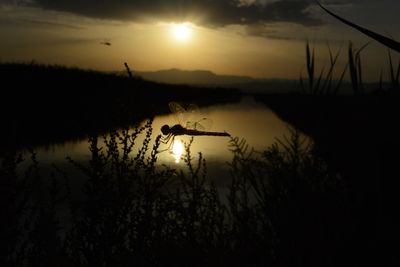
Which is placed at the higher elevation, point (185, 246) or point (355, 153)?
point (355, 153)

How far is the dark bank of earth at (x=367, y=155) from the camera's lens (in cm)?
308

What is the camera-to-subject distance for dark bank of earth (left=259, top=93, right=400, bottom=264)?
3.08m

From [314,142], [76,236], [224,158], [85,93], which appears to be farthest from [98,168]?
[85,93]

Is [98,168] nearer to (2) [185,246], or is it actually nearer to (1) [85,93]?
(2) [185,246]

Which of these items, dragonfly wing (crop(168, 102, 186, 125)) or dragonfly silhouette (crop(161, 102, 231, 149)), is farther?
dragonfly wing (crop(168, 102, 186, 125))

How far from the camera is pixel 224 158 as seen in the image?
15094 millimetres

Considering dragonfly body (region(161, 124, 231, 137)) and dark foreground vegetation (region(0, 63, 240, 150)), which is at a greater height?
dragonfly body (region(161, 124, 231, 137))

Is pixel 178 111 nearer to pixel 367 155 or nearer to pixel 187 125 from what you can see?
pixel 187 125

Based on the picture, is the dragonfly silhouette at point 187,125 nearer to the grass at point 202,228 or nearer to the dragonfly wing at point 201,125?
the dragonfly wing at point 201,125

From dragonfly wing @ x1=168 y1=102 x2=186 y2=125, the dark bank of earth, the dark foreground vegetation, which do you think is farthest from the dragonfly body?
the dark foreground vegetation

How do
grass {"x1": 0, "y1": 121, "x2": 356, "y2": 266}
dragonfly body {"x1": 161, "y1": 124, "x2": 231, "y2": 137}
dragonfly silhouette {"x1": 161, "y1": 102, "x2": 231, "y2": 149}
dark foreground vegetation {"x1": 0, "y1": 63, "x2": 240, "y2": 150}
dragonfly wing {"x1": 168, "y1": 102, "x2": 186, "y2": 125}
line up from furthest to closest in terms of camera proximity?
1. dark foreground vegetation {"x1": 0, "y1": 63, "x2": 240, "y2": 150}
2. dragonfly wing {"x1": 168, "y1": 102, "x2": 186, "y2": 125}
3. dragonfly silhouette {"x1": 161, "y1": 102, "x2": 231, "y2": 149}
4. dragonfly body {"x1": 161, "y1": 124, "x2": 231, "y2": 137}
5. grass {"x1": 0, "y1": 121, "x2": 356, "y2": 266}

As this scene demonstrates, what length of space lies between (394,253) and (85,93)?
31.0 metres

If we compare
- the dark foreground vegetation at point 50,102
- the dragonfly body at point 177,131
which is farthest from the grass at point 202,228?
the dark foreground vegetation at point 50,102

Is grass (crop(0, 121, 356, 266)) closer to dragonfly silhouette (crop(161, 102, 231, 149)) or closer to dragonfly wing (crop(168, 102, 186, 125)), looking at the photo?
dragonfly silhouette (crop(161, 102, 231, 149))
